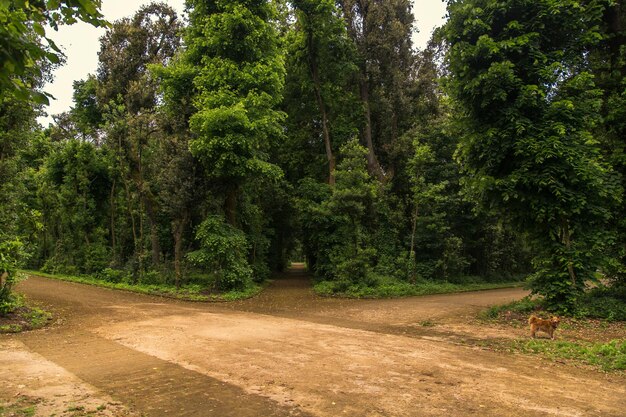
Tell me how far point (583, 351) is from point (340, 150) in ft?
52.4

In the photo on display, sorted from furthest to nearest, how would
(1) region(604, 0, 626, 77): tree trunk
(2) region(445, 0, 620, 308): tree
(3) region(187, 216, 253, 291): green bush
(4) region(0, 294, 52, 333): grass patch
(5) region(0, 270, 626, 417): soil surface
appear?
(3) region(187, 216, 253, 291): green bush → (1) region(604, 0, 626, 77): tree trunk → (2) region(445, 0, 620, 308): tree → (4) region(0, 294, 52, 333): grass patch → (5) region(0, 270, 626, 417): soil surface

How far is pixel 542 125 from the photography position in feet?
38.8

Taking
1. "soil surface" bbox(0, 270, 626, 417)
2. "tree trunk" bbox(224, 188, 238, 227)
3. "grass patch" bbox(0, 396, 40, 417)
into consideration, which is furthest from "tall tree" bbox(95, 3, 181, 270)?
"grass patch" bbox(0, 396, 40, 417)

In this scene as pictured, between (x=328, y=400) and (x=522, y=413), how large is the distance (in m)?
2.27

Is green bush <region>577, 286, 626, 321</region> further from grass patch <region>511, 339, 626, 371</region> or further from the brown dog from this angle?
grass patch <region>511, 339, 626, 371</region>

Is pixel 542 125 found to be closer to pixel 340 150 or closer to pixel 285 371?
pixel 285 371

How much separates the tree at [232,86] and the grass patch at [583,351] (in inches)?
504

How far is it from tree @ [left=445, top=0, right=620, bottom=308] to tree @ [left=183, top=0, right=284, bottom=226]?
876 centimetres

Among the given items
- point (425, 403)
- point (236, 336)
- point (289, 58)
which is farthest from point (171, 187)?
point (425, 403)

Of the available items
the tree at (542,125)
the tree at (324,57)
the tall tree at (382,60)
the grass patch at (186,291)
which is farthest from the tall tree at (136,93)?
the tree at (542,125)

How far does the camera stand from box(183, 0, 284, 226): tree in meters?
17.2

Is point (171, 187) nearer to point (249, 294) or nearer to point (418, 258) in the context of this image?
point (249, 294)

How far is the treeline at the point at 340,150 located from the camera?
38.8 ft

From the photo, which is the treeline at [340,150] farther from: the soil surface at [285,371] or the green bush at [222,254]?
the soil surface at [285,371]
